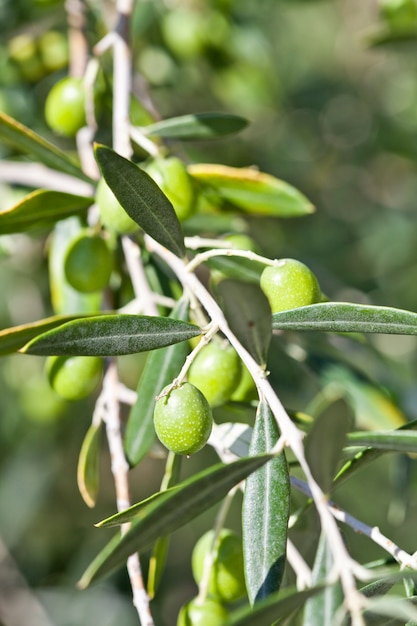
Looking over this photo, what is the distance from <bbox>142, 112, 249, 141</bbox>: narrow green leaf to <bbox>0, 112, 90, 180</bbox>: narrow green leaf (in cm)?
17

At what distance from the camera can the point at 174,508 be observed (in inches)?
32.6

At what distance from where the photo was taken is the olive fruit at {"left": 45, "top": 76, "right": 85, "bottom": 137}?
1.66 m

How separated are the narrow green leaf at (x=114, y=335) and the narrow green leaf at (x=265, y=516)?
154 millimetres

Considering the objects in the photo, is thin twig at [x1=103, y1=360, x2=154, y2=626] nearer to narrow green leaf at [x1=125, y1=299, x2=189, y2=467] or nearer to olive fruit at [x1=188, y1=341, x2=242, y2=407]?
narrow green leaf at [x1=125, y1=299, x2=189, y2=467]

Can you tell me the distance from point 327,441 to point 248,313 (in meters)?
0.17

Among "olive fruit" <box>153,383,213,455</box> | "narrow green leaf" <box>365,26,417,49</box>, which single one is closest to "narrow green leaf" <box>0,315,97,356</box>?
"olive fruit" <box>153,383,213,455</box>

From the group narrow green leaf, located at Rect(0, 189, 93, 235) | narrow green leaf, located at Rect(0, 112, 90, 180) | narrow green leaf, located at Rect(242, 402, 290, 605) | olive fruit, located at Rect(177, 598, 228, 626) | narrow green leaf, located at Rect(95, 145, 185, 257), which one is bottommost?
→ olive fruit, located at Rect(177, 598, 228, 626)

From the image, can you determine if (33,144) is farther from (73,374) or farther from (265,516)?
(265,516)

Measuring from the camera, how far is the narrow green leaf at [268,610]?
2.33 feet

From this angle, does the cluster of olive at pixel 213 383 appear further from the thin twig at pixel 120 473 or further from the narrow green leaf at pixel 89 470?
the narrow green leaf at pixel 89 470

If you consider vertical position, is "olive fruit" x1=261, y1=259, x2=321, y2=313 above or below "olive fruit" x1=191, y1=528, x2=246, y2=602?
above

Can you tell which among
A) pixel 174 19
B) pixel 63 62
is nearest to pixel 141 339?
pixel 63 62

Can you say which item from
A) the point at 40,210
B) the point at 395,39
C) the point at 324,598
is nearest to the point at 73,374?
the point at 40,210

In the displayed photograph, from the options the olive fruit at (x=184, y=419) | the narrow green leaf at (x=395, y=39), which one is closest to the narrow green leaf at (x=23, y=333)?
the olive fruit at (x=184, y=419)
